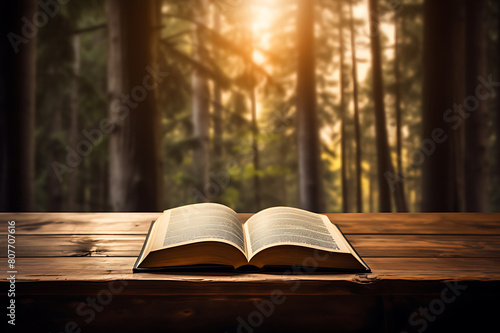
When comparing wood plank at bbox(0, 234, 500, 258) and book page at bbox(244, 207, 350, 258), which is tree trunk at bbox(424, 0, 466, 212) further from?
book page at bbox(244, 207, 350, 258)

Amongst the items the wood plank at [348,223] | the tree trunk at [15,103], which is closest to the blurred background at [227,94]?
the tree trunk at [15,103]

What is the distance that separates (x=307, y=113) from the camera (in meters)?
7.36

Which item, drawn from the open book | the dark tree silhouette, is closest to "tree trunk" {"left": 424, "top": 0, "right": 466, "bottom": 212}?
the dark tree silhouette

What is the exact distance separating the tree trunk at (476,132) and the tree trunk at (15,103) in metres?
5.83

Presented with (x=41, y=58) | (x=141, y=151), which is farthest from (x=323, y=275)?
(x=41, y=58)

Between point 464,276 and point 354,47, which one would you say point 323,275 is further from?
point 354,47

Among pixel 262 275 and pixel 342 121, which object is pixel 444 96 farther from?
pixel 342 121

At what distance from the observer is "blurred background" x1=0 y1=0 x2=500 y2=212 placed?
371 cm

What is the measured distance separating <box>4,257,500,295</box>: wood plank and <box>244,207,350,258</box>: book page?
121 mm

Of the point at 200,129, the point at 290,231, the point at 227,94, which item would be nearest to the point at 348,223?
the point at 290,231

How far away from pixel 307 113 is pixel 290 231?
20.6 ft

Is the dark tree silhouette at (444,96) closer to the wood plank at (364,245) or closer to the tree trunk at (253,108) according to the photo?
the wood plank at (364,245)

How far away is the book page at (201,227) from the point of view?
4.00 feet

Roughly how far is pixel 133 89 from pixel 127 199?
1.20 metres
